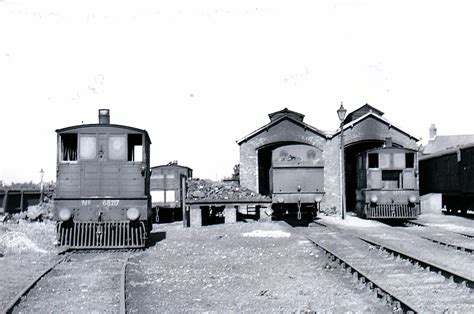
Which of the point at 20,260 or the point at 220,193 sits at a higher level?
the point at 220,193

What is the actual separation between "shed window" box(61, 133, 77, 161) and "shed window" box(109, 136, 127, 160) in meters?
1.17

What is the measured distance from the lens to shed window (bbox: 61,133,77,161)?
12070mm

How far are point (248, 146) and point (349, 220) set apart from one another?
10425 millimetres

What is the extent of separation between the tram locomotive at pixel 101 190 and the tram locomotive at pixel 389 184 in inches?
434

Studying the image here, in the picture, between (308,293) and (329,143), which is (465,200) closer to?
(329,143)

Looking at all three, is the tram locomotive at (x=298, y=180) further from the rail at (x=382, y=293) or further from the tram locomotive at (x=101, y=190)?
the rail at (x=382, y=293)

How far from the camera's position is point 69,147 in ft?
40.7

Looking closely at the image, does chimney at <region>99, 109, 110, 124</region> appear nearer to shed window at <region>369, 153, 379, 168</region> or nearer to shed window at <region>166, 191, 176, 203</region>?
shed window at <region>166, 191, 176, 203</region>

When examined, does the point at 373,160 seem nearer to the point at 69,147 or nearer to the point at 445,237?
the point at 445,237

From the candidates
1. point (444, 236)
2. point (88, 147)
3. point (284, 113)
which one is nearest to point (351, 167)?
point (284, 113)

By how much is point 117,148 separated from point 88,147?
2.33ft

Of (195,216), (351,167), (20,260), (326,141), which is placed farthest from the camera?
(351,167)

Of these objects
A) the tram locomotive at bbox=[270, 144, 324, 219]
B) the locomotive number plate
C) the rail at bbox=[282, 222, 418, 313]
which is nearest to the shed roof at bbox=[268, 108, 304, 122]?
the tram locomotive at bbox=[270, 144, 324, 219]

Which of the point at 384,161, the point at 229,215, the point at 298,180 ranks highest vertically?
the point at 384,161
